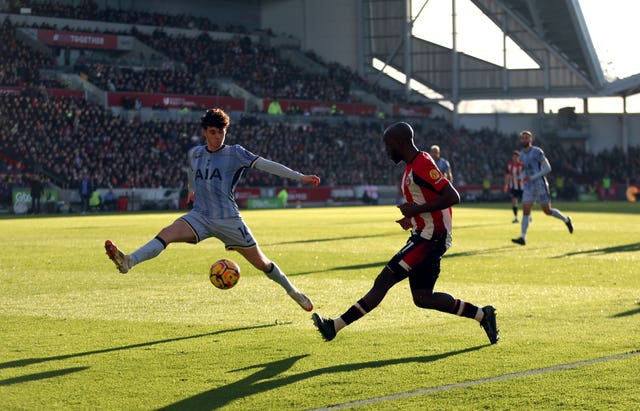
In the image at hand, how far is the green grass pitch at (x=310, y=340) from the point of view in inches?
314

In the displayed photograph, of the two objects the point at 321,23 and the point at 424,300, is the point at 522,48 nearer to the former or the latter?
→ the point at 321,23

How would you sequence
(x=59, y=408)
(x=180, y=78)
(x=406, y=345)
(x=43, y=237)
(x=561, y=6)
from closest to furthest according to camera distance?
1. (x=59, y=408)
2. (x=406, y=345)
3. (x=43, y=237)
4. (x=180, y=78)
5. (x=561, y=6)

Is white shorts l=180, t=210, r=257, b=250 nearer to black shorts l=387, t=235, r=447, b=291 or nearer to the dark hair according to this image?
the dark hair

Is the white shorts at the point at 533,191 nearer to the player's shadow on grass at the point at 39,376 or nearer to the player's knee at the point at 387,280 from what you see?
the player's knee at the point at 387,280

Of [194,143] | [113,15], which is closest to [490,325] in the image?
[194,143]

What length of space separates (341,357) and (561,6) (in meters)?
70.3

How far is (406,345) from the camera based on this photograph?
10.2 metres

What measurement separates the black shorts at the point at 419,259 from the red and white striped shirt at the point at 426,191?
3.0 inches

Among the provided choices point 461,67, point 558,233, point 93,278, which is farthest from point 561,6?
point 93,278

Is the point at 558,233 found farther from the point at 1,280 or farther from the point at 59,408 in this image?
the point at 59,408

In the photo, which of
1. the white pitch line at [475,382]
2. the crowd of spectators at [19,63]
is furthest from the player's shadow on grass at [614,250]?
the crowd of spectators at [19,63]

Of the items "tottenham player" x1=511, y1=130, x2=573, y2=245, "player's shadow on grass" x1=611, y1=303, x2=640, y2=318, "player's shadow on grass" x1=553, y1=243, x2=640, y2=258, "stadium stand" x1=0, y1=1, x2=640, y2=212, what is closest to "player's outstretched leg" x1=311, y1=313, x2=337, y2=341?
"player's shadow on grass" x1=611, y1=303, x2=640, y2=318

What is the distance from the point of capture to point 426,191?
32.3 feet

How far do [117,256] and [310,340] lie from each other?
7.00ft
